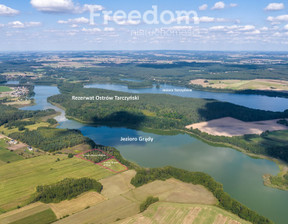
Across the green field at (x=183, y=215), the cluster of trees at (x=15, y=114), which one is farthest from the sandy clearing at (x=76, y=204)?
the cluster of trees at (x=15, y=114)

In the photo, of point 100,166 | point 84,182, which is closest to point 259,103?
point 100,166

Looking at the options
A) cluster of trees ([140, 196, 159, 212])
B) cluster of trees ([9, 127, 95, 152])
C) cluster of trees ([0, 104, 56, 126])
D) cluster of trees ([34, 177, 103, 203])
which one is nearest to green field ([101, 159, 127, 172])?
cluster of trees ([34, 177, 103, 203])

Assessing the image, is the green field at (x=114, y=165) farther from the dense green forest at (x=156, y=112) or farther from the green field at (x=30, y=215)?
the dense green forest at (x=156, y=112)

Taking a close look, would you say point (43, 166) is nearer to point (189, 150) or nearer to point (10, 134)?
point (10, 134)

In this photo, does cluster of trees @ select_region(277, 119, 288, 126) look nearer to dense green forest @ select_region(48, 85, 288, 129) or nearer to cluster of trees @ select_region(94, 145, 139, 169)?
dense green forest @ select_region(48, 85, 288, 129)

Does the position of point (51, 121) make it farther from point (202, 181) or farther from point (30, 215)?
point (202, 181)

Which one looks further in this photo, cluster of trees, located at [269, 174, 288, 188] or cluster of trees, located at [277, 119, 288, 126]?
cluster of trees, located at [277, 119, 288, 126]

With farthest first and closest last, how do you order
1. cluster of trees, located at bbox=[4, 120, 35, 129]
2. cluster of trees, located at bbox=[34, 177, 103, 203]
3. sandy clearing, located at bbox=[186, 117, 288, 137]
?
cluster of trees, located at bbox=[4, 120, 35, 129]
sandy clearing, located at bbox=[186, 117, 288, 137]
cluster of trees, located at bbox=[34, 177, 103, 203]

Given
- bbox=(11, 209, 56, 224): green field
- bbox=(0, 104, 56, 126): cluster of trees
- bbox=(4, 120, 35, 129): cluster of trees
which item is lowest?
bbox=(11, 209, 56, 224): green field
